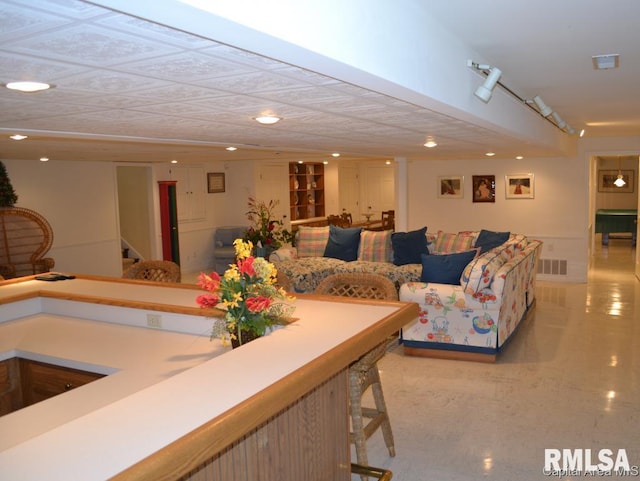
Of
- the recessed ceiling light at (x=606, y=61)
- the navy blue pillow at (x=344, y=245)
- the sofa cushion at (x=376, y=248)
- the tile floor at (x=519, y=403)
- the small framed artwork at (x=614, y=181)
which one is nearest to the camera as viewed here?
the recessed ceiling light at (x=606, y=61)

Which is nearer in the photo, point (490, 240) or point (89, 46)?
point (89, 46)

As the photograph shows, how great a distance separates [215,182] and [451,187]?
14.4 feet

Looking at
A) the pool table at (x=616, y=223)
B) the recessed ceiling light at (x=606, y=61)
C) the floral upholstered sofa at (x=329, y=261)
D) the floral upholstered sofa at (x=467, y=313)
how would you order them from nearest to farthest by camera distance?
the recessed ceiling light at (x=606, y=61)
the floral upholstered sofa at (x=467, y=313)
the floral upholstered sofa at (x=329, y=261)
the pool table at (x=616, y=223)

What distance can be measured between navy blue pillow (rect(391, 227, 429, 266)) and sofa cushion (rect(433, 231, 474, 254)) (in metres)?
0.22

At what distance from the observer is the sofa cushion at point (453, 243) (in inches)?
300

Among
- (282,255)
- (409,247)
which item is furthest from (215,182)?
(409,247)

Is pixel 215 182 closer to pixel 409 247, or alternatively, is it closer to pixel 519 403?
pixel 409 247

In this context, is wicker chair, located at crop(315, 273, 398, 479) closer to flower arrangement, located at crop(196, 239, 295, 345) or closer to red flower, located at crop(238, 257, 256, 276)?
flower arrangement, located at crop(196, 239, 295, 345)

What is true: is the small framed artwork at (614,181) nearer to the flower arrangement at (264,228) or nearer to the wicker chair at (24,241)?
the flower arrangement at (264,228)

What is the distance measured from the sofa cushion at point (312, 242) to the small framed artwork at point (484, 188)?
2874mm

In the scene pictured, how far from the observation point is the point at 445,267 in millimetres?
5645

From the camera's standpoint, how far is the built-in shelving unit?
12.8 meters

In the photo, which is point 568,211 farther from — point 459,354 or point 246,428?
point 246,428

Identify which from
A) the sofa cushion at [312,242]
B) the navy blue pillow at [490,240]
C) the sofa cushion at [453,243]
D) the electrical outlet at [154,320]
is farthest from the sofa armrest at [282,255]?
the electrical outlet at [154,320]
